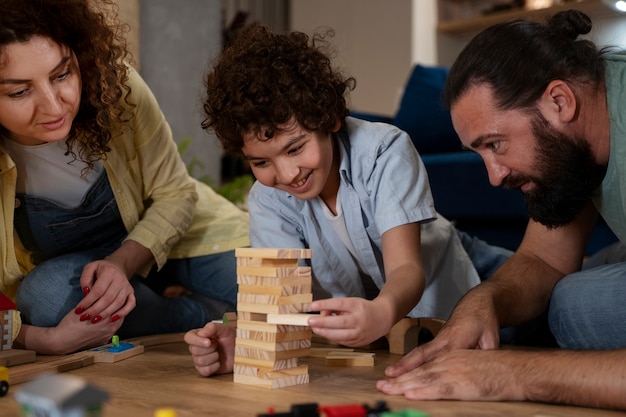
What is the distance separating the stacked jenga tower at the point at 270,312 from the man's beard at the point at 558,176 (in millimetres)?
544

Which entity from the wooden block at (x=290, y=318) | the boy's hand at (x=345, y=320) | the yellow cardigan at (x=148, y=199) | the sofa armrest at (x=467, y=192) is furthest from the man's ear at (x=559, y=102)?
the sofa armrest at (x=467, y=192)

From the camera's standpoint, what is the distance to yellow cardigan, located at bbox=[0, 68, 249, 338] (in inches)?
75.5

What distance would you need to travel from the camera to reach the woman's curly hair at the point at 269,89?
1.60 metres

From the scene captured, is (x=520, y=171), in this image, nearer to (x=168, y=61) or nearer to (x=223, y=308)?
(x=223, y=308)

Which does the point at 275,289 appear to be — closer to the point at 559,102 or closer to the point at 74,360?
the point at 74,360

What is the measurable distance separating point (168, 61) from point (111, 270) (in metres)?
2.71

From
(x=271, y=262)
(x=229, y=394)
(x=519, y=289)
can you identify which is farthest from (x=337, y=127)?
(x=229, y=394)

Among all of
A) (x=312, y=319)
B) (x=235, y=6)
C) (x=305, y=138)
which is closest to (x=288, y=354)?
(x=312, y=319)

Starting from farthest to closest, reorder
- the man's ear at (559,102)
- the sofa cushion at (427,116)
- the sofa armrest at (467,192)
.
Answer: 1. the sofa cushion at (427,116)
2. the sofa armrest at (467,192)
3. the man's ear at (559,102)

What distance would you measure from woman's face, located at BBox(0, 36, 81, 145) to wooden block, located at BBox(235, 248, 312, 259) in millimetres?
630

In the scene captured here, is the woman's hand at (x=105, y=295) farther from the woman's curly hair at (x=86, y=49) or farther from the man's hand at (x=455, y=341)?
the man's hand at (x=455, y=341)

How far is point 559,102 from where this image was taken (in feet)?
5.00

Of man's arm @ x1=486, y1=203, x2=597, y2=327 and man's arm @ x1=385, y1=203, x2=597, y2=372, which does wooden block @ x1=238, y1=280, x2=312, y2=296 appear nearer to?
man's arm @ x1=385, y1=203, x2=597, y2=372

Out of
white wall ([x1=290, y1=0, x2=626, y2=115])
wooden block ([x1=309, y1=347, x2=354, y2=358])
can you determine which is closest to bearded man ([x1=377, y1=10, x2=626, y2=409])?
wooden block ([x1=309, y1=347, x2=354, y2=358])
